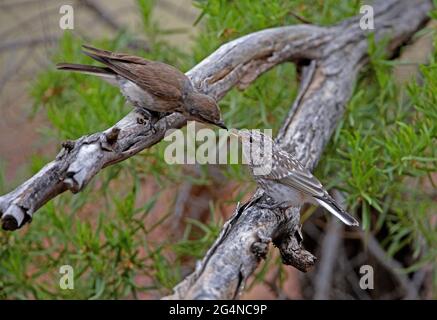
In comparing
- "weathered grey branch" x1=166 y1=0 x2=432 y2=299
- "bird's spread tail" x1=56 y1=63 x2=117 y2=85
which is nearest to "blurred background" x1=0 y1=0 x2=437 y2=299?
"weathered grey branch" x1=166 y1=0 x2=432 y2=299

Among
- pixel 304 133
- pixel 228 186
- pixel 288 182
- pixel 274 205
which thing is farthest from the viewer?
pixel 228 186

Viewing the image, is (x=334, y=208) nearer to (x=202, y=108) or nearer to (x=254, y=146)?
(x=254, y=146)

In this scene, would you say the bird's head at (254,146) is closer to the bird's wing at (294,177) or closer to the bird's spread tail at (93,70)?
the bird's wing at (294,177)

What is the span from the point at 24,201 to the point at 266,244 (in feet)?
1.76

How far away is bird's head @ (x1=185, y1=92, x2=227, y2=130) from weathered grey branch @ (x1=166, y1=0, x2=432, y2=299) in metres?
0.25

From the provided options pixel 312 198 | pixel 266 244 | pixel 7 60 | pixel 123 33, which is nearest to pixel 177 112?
pixel 312 198

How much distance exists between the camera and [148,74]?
2.14m

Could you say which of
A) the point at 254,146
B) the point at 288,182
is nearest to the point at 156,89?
the point at 254,146

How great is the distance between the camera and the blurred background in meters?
2.50

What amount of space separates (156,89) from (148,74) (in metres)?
0.07

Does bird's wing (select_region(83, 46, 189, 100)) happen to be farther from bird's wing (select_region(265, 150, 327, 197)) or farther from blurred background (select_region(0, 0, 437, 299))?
blurred background (select_region(0, 0, 437, 299))

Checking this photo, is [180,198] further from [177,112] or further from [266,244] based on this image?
[266,244]

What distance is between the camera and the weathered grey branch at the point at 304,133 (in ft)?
5.16

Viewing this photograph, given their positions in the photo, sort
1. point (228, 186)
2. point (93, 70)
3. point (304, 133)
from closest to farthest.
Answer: point (93, 70) → point (304, 133) → point (228, 186)
